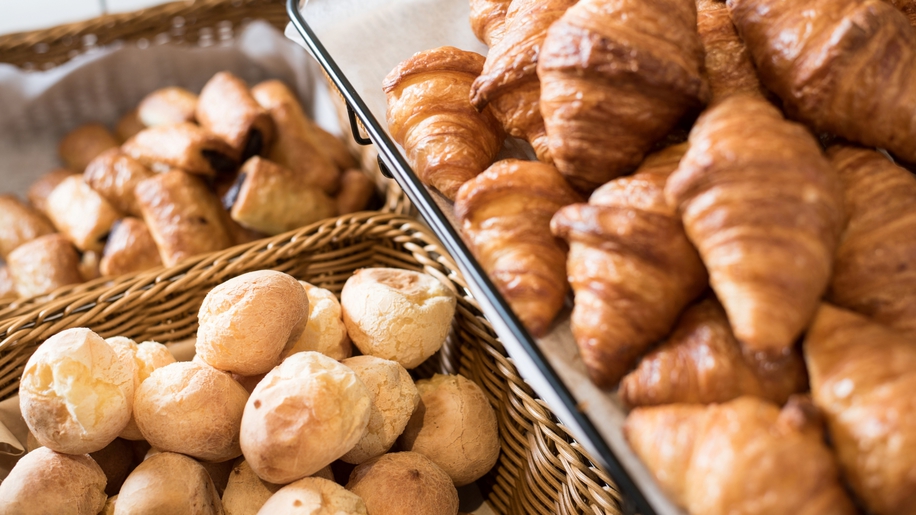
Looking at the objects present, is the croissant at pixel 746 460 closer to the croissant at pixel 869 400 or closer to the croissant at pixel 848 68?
the croissant at pixel 869 400

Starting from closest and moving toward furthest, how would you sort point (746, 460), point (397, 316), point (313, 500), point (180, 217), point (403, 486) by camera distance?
point (746, 460)
point (313, 500)
point (403, 486)
point (397, 316)
point (180, 217)

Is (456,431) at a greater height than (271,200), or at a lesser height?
lesser

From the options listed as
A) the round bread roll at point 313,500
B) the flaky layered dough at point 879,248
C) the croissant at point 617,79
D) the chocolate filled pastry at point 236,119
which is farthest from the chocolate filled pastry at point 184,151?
the flaky layered dough at point 879,248

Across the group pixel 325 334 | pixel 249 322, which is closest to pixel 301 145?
pixel 325 334

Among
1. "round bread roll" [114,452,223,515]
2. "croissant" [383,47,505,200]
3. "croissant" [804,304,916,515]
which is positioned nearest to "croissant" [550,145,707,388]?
"croissant" [804,304,916,515]

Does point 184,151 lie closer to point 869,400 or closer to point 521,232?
point 521,232

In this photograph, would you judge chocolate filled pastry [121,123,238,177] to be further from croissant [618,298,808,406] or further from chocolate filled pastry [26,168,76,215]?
croissant [618,298,808,406]
